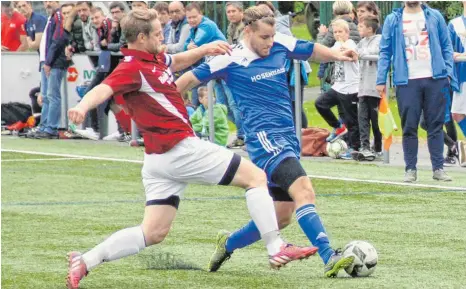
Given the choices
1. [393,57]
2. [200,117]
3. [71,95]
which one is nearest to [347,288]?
[393,57]

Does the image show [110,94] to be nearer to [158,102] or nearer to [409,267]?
[158,102]

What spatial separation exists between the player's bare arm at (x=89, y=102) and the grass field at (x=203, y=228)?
3.99 ft

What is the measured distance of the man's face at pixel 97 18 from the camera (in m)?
21.2

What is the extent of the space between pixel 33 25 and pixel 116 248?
15.7 m

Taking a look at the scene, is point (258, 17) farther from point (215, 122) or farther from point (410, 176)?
point (215, 122)

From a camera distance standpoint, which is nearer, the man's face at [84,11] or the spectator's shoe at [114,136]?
the man's face at [84,11]

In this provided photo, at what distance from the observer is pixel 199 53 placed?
9172 mm

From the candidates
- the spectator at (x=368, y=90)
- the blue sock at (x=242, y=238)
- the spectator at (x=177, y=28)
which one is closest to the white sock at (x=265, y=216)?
the blue sock at (x=242, y=238)

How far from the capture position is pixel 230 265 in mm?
9602

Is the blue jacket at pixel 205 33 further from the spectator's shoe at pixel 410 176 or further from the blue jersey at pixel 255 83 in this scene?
the blue jersey at pixel 255 83

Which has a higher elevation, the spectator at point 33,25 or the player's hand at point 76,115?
the player's hand at point 76,115

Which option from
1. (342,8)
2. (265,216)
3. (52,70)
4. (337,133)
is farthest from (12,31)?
(265,216)

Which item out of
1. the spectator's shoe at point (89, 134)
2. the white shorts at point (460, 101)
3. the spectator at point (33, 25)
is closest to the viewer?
the white shorts at point (460, 101)

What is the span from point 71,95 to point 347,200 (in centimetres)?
1028
